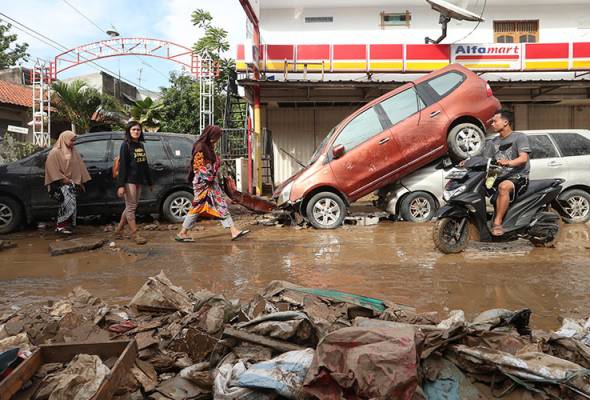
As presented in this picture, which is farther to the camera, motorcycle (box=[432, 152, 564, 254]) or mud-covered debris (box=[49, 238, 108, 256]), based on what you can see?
mud-covered debris (box=[49, 238, 108, 256])

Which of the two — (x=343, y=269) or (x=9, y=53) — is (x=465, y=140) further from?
(x=9, y=53)

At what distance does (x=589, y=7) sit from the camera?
1478cm

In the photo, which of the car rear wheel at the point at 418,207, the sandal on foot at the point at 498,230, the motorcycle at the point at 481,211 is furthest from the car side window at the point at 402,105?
the sandal on foot at the point at 498,230

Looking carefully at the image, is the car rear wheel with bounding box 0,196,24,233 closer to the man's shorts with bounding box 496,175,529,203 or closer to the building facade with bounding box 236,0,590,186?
the building facade with bounding box 236,0,590,186

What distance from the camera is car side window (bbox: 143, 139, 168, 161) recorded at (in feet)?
28.1

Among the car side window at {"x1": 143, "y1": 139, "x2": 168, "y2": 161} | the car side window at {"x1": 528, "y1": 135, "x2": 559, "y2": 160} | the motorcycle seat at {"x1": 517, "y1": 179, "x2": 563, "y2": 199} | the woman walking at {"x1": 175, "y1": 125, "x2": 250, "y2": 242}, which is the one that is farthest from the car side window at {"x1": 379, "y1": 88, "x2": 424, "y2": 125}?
the car side window at {"x1": 143, "y1": 139, "x2": 168, "y2": 161}

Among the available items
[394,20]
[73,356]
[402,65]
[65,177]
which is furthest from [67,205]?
[394,20]

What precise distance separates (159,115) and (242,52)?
Result: 10109 millimetres

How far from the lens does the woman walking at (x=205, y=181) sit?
6.74 meters

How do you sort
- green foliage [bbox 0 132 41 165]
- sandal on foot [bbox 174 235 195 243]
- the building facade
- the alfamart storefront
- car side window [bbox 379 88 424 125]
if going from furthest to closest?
green foliage [bbox 0 132 41 165] → the building facade → the alfamart storefront → car side window [bbox 379 88 424 125] → sandal on foot [bbox 174 235 195 243]

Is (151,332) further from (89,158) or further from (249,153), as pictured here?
(249,153)

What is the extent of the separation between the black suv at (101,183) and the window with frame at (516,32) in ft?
37.1

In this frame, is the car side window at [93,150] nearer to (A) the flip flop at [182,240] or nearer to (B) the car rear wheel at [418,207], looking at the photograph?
(A) the flip flop at [182,240]

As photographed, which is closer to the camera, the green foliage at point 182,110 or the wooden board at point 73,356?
the wooden board at point 73,356
